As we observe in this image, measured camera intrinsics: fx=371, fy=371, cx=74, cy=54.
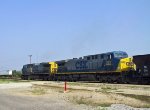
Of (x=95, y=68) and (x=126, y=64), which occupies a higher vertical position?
(x=126, y=64)

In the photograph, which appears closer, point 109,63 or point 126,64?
point 126,64

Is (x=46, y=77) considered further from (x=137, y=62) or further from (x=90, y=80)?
(x=137, y=62)

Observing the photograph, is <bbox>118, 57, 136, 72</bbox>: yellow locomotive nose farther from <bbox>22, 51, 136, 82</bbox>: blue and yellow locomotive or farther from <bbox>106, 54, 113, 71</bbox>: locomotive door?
<bbox>106, 54, 113, 71</bbox>: locomotive door

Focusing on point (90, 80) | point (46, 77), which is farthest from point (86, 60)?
point (46, 77)

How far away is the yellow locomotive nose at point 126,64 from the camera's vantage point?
40500mm

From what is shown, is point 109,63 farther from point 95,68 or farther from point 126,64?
point 95,68

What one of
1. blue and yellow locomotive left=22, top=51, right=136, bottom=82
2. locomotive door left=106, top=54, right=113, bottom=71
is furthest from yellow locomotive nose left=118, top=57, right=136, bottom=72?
locomotive door left=106, top=54, right=113, bottom=71

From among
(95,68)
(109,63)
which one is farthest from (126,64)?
(95,68)

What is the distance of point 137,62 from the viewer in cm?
3728

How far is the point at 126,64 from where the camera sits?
1622 inches

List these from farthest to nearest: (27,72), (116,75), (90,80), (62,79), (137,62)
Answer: (27,72)
(62,79)
(90,80)
(116,75)
(137,62)

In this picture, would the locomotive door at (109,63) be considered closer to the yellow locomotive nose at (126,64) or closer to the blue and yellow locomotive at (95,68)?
the blue and yellow locomotive at (95,68)

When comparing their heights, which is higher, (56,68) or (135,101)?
(56,68)

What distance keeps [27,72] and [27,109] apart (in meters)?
57.0
